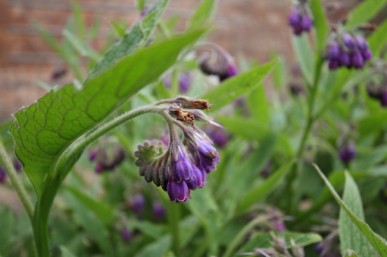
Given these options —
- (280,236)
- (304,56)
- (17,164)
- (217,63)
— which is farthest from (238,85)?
(17,164)

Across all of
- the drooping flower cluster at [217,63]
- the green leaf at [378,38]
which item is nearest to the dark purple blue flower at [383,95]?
the green leaf at [378,38]

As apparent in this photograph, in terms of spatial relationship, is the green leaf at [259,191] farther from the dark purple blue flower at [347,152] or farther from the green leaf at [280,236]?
the dark purple blue flower at [347,152]

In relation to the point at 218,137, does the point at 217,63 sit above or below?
above

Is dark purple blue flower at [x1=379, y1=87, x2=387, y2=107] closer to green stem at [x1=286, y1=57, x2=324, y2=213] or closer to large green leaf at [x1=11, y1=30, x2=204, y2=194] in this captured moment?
green stem at [x1=286, y1=57, x2=324, y2=213]

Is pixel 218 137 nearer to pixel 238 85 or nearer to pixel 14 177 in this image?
pixel 238 85

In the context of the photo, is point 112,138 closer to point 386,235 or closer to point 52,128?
point 386,235

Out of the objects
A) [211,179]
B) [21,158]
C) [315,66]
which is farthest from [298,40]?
[21,158]
